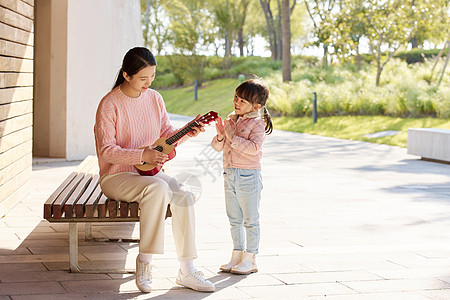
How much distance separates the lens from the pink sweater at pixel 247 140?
484 cm

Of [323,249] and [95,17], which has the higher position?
[95,17]

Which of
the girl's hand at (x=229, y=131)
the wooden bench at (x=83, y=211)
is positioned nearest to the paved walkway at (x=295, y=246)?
the wooden bench at (x=83, y=211)

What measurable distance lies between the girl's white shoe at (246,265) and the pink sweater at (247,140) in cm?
62

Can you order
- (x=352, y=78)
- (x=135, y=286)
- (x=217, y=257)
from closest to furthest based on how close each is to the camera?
(x=135, y=286)
(x=217, y=257)
(x=352, y=78)

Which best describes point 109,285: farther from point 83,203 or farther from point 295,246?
point 295,246

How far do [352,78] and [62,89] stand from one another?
745 inches

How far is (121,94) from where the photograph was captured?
15.6 feet

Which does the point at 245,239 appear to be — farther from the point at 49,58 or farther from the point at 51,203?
the point at 49,58

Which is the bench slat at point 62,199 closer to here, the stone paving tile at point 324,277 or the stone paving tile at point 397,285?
the stone paving tile at point 324,277

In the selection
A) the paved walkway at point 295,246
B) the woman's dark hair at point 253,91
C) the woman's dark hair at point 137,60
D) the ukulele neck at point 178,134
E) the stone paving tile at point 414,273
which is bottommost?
the paved walkway at point 295,246

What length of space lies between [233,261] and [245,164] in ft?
2.26

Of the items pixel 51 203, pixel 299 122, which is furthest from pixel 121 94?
pixel 299 122

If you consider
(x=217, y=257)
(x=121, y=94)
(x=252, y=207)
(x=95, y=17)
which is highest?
(x=95, y=17)

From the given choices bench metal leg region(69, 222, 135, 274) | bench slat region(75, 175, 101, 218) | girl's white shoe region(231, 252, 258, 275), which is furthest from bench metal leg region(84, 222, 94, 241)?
girl's white shoe region(231, 252, 258, 275)
